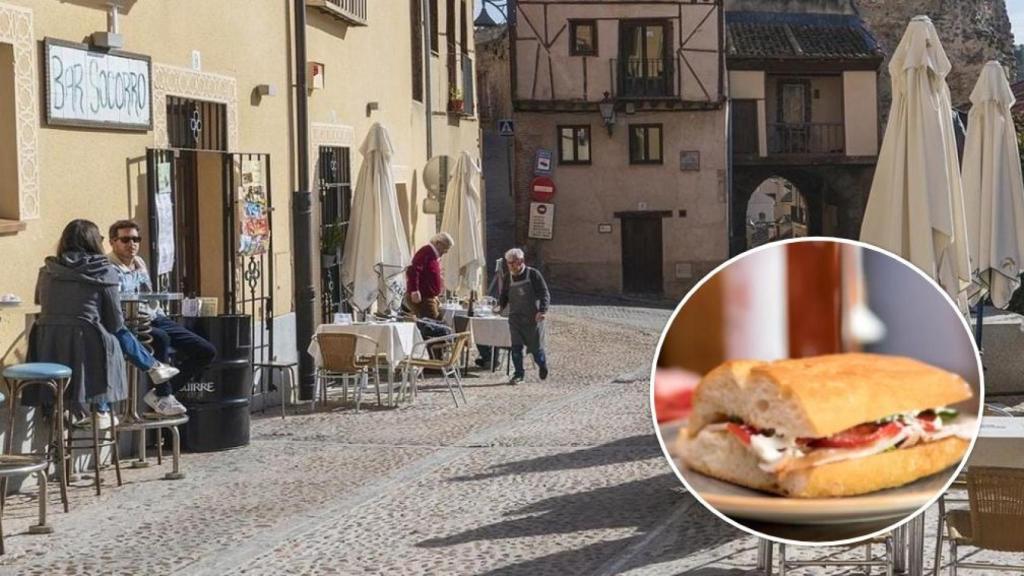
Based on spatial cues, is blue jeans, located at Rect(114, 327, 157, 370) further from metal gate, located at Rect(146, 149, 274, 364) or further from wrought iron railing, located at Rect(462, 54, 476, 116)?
wrought iron railing, located at Rect(462, 54, 476, 116)

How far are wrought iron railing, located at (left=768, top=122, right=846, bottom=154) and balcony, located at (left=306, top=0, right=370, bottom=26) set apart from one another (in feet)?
81.8

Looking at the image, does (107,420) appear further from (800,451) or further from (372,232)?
(800,451)

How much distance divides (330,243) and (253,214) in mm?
2926

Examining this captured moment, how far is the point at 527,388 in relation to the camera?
17.0m

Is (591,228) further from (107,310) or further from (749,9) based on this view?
(107,310)

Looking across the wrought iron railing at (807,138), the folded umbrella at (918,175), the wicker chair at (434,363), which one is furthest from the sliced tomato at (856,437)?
the wrought iron railing at (807,138)

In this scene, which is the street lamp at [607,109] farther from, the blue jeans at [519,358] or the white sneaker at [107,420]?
the white sneaker at [107,420]

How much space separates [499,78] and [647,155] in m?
16.4

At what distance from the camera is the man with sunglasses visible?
34.7 ft

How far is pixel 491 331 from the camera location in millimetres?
18141

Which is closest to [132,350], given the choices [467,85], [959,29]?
[467,85]

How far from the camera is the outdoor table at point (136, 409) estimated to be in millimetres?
10039

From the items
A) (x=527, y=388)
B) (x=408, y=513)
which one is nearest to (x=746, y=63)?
(x=527, y=388)

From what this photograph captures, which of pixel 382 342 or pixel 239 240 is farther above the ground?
pixel 239 240
